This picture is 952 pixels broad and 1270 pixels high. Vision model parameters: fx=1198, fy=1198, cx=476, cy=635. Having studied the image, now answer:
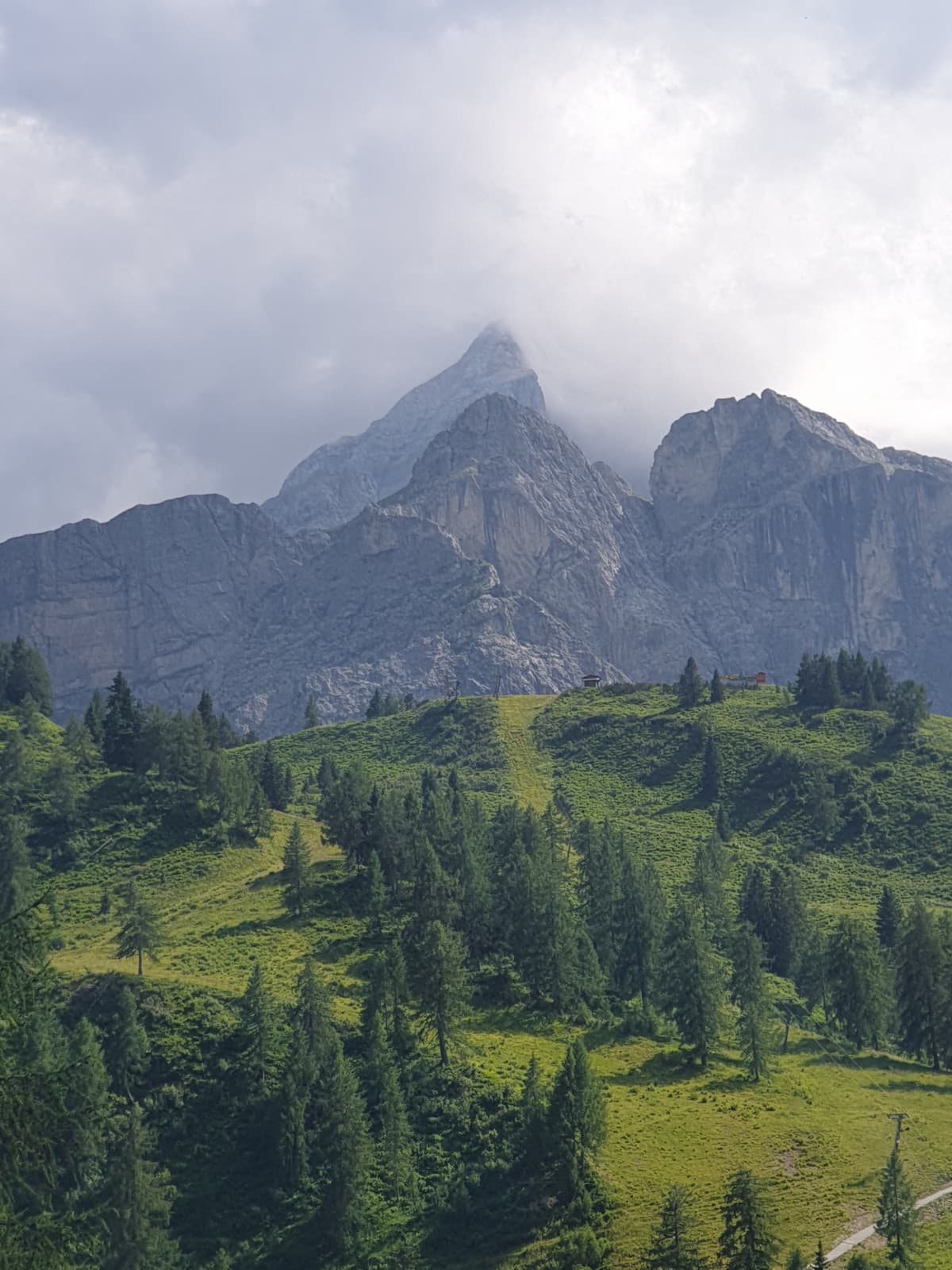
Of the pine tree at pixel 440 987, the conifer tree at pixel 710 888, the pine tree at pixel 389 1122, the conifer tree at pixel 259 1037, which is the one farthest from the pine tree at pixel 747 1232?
the conifer tree at pixel 710 888

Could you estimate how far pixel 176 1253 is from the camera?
220 feet

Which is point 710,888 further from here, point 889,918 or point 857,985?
point 857,985

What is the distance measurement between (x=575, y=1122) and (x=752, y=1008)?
21131mm

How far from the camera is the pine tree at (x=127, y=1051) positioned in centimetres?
7962

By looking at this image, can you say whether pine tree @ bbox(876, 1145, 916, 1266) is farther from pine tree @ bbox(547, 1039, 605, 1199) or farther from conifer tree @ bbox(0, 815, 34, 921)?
conifer tree @ bbox(0, 815, 34, 921)

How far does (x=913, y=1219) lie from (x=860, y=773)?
389 feet

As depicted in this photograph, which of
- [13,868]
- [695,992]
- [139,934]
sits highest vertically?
[13,868]

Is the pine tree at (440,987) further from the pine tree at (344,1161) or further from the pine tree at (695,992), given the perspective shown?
the pine tree at (695,992)

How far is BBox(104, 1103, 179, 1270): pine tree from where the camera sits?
211ft

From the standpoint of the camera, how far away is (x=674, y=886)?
138 metres

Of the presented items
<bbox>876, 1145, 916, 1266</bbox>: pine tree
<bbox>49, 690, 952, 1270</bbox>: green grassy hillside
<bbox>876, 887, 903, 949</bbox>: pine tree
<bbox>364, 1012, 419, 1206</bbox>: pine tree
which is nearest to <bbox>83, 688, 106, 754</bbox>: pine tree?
<bbox>49, 690, 952, 1270</bbox>: green grassy hillside

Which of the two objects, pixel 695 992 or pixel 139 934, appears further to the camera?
pixel 139 934

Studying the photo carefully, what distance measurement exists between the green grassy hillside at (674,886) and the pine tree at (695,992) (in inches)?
93.4

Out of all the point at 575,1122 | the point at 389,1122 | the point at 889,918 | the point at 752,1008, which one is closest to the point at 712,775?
the point at 889,918
